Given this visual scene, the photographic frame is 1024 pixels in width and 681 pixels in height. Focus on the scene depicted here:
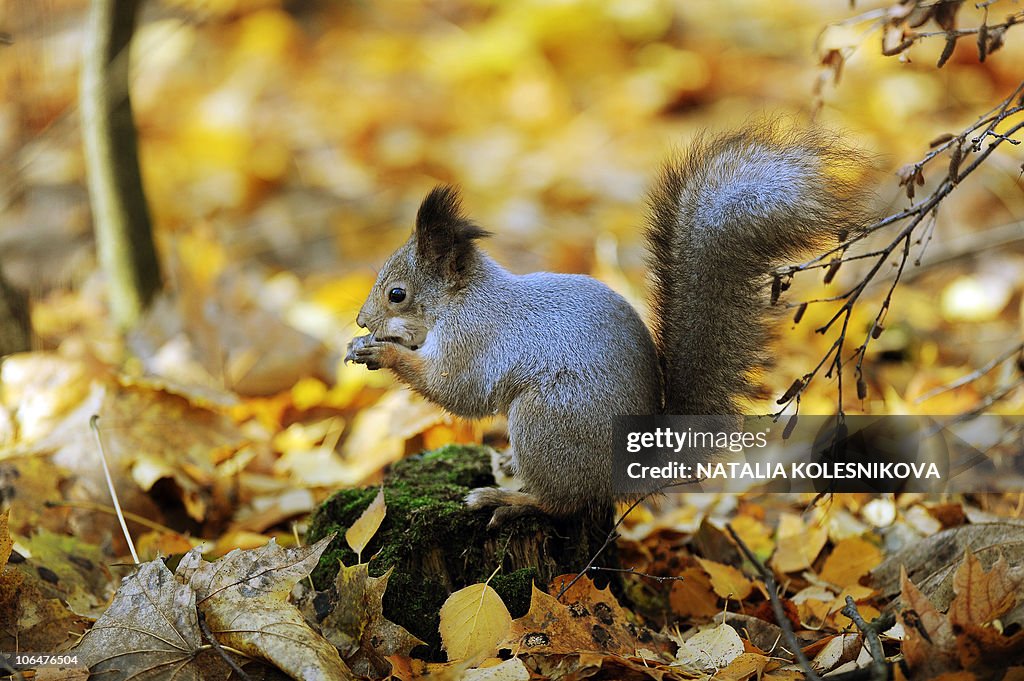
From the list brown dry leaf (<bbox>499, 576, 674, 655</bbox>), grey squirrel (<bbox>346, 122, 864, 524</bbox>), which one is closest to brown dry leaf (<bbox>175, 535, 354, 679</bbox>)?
brown dry leaf (<bbox>499, 576, 674, 655</bbox>)

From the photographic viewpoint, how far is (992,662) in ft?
4.68

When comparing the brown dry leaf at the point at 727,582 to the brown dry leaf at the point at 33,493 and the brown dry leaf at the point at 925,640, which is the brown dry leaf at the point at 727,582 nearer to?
the brown dry leaf at the point at 925,640

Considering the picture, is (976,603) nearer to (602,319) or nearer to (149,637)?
(602,319)

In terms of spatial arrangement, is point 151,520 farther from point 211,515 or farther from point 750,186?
point 750,186

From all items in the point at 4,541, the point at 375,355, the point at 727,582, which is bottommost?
the point at 727,582

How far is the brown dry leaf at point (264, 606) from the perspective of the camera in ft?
5.21

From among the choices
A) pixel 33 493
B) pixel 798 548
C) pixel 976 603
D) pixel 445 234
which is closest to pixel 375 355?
pixel 445 234

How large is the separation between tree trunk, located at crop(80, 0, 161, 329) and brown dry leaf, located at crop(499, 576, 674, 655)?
232 centimetres

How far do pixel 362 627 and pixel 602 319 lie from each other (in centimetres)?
77

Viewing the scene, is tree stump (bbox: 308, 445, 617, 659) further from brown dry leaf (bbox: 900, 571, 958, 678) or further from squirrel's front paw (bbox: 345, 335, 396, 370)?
brown dry leaf (bbox: 900, 571, 958, 678)

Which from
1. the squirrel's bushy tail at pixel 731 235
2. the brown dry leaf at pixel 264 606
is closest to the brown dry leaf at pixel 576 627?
the brown dry leaf at pixel 264 606

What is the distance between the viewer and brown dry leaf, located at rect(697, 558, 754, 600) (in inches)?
79.7

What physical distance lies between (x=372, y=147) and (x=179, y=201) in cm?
125

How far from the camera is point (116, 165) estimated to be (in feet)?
10.9
